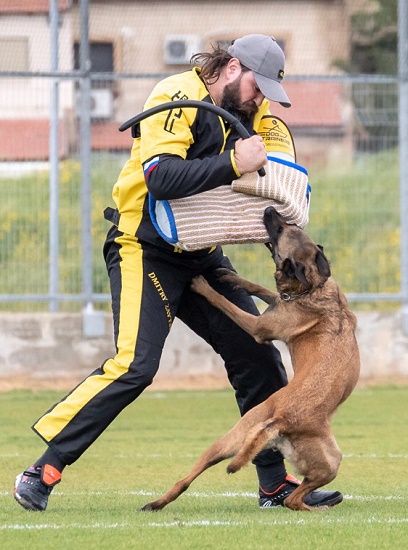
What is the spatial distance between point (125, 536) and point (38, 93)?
7.50 metres

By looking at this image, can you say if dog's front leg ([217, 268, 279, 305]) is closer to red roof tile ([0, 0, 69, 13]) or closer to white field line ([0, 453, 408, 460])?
white field line ([0, 453, 408, 460])

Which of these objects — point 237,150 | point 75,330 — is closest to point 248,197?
point 237,150

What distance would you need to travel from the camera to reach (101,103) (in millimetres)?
11852

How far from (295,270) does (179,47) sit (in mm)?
7923

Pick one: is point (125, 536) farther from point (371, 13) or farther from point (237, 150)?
point (371, 13)

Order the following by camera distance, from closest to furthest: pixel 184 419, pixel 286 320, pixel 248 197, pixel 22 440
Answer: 1. pixel 248 197
2. pixel 286 320
3. pixel 22 440
4. pixel 184 419

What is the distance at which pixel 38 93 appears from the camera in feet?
37.6

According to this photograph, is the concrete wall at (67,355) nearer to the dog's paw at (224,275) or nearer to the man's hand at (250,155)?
the dog's paw at (224,275)

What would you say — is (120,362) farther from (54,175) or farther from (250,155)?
(54,175)

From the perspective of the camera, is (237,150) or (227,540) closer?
(227,540)

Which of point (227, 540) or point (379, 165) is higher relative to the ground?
point (379, 165)

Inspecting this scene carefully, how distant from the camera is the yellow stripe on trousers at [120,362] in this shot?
17.5 feet

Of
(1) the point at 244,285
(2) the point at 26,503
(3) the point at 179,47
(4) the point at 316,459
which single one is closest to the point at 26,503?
(2) the point at 26,503

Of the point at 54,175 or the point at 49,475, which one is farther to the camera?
the point at 54,175
